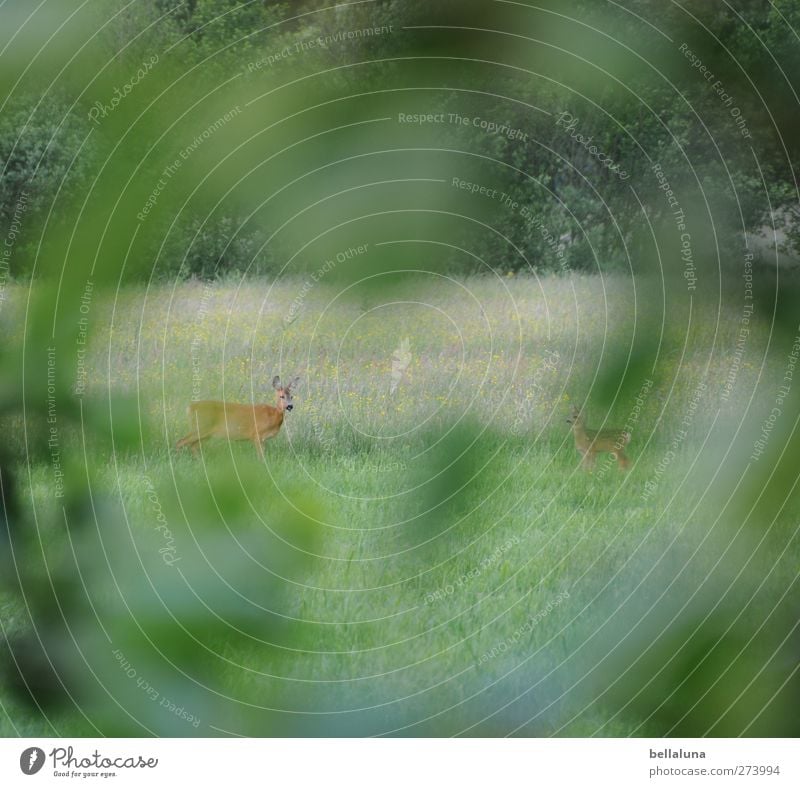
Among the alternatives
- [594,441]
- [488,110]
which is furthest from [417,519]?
[488,110]

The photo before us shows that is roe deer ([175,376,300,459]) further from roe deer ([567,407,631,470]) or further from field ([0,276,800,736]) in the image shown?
roe deer ([567,407,631,470])

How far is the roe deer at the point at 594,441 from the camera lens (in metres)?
0.57

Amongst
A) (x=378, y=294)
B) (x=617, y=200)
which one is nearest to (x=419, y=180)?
(x=378, y=294)

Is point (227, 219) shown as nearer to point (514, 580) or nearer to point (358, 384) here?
point (358, 384)

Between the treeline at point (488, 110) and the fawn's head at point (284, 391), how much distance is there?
8 cm

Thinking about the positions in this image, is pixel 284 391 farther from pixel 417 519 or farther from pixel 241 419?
pixel 417 519

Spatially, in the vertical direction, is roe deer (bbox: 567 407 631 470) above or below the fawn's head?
below

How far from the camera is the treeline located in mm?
500

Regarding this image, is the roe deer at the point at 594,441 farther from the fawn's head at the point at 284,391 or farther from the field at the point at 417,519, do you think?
the fawn's head at the point at 284,391

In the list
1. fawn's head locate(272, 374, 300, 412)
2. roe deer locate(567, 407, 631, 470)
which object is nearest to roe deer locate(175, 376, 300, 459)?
fawn's head locate(272, 374, 300, 412)

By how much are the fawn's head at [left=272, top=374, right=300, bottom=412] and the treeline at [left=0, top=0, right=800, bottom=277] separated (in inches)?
3.3

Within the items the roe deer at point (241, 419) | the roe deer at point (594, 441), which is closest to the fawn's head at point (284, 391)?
the roe deer at point (241, 419)

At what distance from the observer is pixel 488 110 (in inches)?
23.4

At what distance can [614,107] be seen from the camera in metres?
0.57
